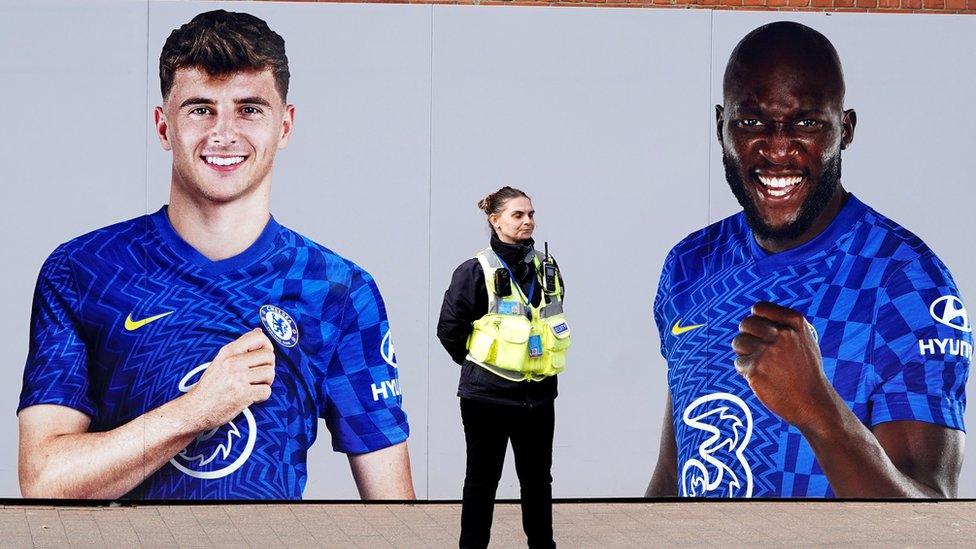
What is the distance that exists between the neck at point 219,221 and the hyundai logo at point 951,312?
165 inches

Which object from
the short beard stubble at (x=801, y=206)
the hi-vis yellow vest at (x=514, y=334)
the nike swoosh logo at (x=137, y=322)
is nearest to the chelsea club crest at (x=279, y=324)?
the nike swoosh logo at (x=137, y=322)

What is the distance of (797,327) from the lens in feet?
28.6

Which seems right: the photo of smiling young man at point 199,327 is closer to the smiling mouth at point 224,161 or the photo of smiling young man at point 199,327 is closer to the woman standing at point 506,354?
the smiling mouth at point 224,161

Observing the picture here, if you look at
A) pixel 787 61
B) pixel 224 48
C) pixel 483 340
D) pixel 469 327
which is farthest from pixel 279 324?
pixel 787 61

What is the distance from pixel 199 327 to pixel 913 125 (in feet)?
15.0

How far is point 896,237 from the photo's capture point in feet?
29.0

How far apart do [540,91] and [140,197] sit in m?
2.48

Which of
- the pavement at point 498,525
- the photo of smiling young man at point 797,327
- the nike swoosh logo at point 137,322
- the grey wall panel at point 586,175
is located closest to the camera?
the pavement at point 498,525

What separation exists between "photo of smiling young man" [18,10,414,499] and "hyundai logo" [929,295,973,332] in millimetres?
3663

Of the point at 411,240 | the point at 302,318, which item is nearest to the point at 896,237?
the point at 411,240

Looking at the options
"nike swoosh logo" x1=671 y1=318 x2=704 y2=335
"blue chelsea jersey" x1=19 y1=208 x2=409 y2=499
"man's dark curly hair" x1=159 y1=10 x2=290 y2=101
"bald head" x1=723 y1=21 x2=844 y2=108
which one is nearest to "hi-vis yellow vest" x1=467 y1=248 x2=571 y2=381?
"blue chelsea jersey" x1=19 y1=208 x2=409 y2=499

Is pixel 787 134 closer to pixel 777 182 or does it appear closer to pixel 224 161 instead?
pixel 777 182

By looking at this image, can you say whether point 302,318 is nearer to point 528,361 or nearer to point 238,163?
point 238,163

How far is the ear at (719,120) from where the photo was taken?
8721 mm
